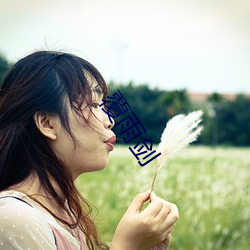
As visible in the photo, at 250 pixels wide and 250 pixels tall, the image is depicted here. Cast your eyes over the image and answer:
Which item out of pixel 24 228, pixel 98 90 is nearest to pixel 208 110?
pixel 98 90

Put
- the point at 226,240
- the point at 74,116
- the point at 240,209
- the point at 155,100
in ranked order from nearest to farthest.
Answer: the point at 74,116
the point at 226,240
the point at 240,209
the point at 155,100

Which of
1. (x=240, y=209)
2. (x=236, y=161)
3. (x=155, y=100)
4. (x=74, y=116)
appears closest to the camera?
(x=74, y=116)

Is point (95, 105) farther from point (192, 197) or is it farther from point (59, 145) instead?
point (192, 197)

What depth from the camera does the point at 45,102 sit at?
3.41 ft

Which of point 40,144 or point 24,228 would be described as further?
point 40,144

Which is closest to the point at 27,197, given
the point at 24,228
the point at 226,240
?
the point at 24,228

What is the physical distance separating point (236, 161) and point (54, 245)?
224 inches

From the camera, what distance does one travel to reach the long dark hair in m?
1.03

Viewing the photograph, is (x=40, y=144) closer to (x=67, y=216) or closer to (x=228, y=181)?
(x=67, y=216)

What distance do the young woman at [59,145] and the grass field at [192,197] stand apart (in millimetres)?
1964

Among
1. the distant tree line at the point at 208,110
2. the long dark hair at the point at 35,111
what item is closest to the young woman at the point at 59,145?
the long dark hair at the point at 35,111

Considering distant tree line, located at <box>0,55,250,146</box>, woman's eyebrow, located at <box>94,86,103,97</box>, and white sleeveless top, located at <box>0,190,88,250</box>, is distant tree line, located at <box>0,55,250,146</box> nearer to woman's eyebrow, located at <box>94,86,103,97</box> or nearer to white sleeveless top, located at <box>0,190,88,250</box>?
woman's eyebrow, located at <box>94,86,103,97</box>

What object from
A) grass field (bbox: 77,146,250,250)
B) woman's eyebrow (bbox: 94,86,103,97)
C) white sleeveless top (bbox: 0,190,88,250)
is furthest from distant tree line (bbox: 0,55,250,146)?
white sleeveless top (bbox: 0,190,88,250)

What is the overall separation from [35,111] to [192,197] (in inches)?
125
